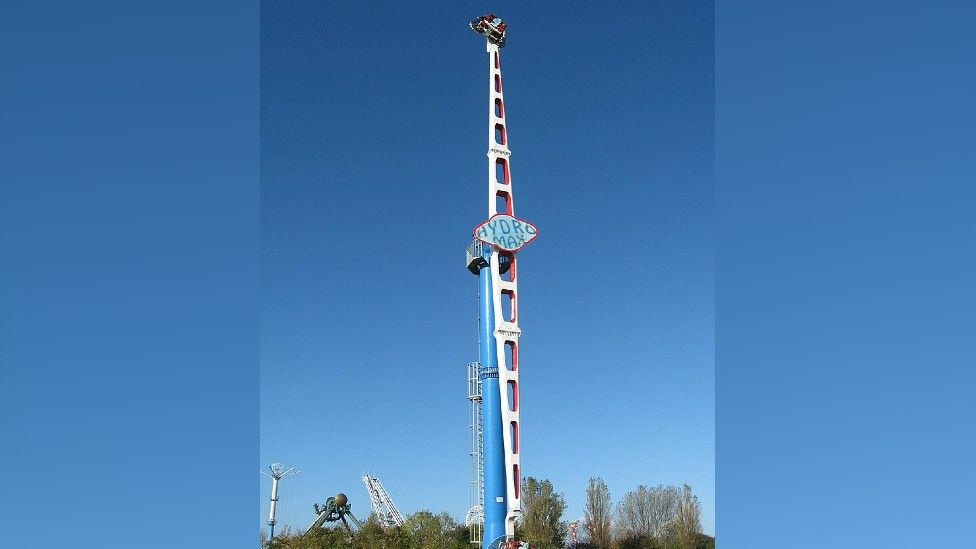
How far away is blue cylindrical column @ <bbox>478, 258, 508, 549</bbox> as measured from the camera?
1570 cm

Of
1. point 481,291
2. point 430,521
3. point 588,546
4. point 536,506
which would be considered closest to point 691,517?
point 588,546

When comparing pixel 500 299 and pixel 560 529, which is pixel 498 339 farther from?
pixel 560 529

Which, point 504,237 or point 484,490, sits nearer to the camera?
point 484,490

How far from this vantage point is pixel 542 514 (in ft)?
75.2

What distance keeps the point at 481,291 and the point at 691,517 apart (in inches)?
479

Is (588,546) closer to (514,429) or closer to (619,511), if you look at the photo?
(619,511)

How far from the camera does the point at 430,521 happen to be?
22.5m

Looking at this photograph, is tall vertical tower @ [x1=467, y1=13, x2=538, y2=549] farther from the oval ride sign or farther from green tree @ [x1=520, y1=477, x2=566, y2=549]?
green tree @ [x1=520, y1=477, x2=566, y2=549]

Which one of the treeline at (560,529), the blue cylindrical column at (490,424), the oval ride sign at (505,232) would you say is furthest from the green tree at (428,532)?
the oval ride sign at (505,232)

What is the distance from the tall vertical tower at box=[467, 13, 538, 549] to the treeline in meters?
4.90

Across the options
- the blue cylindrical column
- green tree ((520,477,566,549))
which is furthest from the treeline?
the blue cylindrical column

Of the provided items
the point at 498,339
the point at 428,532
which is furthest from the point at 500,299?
the point at 428,532

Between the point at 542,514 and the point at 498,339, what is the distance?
8372 mm

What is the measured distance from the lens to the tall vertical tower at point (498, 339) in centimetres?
1577
